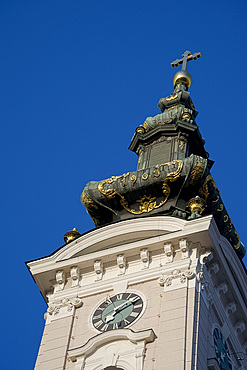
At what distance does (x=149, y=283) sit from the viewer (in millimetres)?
24000

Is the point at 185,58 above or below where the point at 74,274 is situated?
above

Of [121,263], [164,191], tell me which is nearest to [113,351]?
[121,263]

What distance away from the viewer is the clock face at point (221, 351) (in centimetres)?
2316

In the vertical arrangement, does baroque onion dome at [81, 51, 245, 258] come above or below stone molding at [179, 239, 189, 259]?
above

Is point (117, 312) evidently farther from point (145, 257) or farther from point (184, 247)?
point (184, 247)

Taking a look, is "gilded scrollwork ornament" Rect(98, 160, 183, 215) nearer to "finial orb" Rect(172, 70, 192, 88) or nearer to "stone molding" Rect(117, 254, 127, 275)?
"stone molding" Rect(117, 254, 127, 275)

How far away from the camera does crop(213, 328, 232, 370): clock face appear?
2316cm

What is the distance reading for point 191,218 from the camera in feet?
81.0

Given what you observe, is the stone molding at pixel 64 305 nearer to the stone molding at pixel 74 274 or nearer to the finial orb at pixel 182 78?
the stone molding at pixel 74 274

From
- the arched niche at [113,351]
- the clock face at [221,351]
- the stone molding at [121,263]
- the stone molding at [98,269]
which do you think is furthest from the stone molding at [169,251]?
the arched niche at [113,351]

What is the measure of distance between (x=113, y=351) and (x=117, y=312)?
134 cm

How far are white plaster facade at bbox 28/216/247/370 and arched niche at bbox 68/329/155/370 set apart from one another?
2 cm

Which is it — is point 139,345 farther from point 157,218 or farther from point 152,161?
point 152,161

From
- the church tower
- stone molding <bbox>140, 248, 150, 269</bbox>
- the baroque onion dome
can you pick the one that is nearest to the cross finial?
the baroque onion dome
